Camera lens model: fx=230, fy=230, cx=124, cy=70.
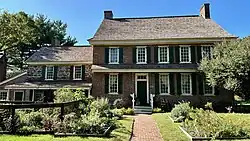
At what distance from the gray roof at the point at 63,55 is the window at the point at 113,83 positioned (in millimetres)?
4004

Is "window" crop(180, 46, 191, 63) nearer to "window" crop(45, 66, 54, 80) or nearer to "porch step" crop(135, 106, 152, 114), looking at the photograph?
"porch step" crop(135, 106, 152, 114)

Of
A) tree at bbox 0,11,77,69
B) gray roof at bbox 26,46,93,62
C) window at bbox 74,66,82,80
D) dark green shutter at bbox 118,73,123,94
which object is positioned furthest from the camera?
tree at bbox 0,11,77,69

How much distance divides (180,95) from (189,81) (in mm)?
1537

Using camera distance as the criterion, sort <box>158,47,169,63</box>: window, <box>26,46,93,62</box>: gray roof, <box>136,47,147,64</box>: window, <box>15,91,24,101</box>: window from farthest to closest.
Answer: <box>26,46,93,62</box>: gray roof → <box>15,91,24,101</box>: window → <box>136,47,147,64</box>: window → <box>158,47,169,63</box>: window

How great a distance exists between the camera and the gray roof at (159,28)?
21875 mm

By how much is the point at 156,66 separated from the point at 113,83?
428 centimetres

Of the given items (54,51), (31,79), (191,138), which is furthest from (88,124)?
(54,51)

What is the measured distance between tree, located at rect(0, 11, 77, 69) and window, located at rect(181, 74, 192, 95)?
66.1 feet

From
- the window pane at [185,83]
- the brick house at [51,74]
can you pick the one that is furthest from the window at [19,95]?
the window pane at [185,83]

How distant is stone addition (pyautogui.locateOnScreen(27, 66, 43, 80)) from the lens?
80.2 ft

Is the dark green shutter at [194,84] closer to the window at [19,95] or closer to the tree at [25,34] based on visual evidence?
the window at [19,95]

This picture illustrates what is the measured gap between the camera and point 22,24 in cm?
3061

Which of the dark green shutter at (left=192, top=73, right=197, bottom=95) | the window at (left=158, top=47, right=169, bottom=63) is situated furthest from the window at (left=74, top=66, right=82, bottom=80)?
the dark green shutter at (left=192, top=73, right=197, bottom=95)

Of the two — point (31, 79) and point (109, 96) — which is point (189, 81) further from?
point (31, 79)
